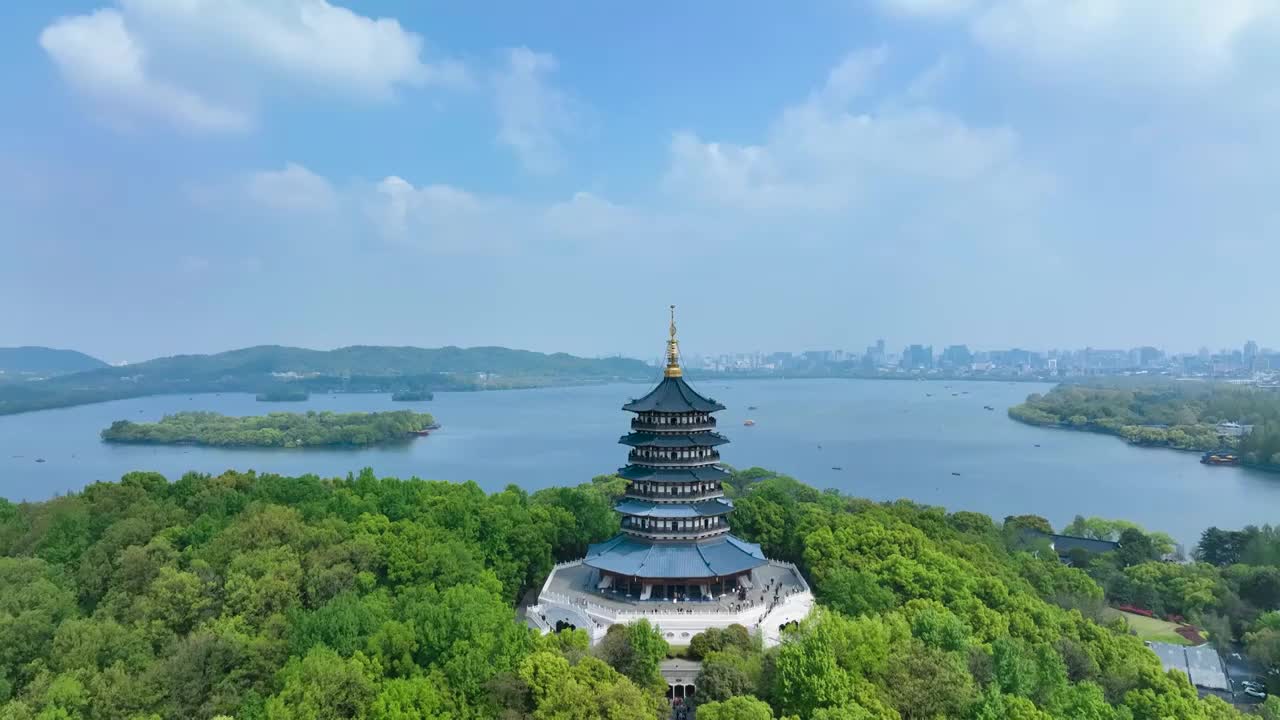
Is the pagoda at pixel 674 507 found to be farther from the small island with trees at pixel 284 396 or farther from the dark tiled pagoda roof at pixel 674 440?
the small island with trees at pixel 284 396

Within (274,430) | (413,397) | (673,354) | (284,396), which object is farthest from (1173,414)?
(284,396)

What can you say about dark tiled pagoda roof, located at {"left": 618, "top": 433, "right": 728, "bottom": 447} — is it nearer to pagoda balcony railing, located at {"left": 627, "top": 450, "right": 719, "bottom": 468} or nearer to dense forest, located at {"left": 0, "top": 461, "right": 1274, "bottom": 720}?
pagoda balcony railing, located at {"left": 627, "top": 450, "right": 719, "bottom": 468}

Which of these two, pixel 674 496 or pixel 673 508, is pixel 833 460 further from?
pixel 673 508

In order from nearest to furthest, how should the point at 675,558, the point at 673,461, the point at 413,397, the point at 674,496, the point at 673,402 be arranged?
the point at 675,558 < the point at 674,496 < the point at 673,461 < the point at 673,402 < the point at 413,397

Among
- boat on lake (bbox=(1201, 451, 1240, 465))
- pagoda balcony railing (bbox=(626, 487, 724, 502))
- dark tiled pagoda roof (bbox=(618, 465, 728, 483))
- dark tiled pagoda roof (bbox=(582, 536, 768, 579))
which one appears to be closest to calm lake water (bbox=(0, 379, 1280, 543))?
boat on lake (bbox=(1201, 451, 1240, 465))

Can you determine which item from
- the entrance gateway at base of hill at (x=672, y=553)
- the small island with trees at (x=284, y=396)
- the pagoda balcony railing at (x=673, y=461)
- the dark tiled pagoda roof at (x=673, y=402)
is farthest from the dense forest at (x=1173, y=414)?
the small island with trees at (x=284, y=396)

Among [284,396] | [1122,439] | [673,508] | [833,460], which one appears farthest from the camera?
[284,396]

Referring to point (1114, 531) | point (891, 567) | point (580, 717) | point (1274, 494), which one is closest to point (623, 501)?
point (891, 567)
